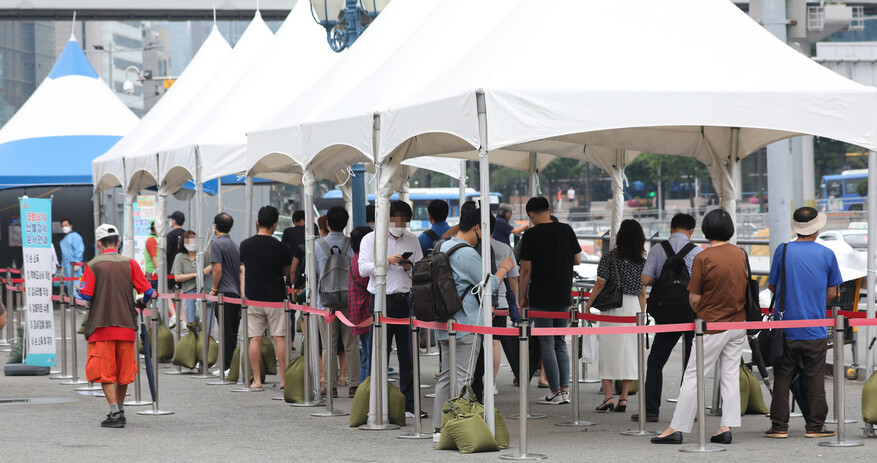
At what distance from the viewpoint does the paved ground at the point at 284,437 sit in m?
8.16

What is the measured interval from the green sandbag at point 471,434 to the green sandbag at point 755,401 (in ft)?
9.90

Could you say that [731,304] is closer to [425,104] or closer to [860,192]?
[425,104]

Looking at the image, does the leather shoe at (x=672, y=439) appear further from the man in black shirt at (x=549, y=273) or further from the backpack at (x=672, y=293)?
the man in black shirt at (x=549, y=273)

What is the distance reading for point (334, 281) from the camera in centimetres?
1113

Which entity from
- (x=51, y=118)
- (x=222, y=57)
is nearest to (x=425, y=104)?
(x=222, y=57)

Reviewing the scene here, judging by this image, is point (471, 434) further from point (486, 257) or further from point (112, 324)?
point (112, 324)

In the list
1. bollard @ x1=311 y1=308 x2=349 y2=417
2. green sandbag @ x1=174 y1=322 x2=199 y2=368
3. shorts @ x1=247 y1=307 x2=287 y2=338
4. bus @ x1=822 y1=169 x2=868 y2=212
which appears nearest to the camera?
bollard @ x1=311 y1=308 x2=349 y2=417

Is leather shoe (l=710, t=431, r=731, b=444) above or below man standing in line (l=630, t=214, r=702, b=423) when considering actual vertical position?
below

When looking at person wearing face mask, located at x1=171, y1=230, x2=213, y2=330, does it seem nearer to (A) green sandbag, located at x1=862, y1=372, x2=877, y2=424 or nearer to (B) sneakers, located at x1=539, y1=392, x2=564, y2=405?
(B) sneakers, located at x1=539, y1=392, x2=564, y2=405

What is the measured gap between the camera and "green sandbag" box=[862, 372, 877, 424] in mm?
8281

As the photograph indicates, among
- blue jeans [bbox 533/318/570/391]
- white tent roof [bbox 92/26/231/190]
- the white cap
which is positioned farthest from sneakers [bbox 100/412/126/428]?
white tent roof [bbox 92/26/231/190]

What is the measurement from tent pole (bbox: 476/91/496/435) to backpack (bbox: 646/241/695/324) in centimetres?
183

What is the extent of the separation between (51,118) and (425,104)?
15.3 m

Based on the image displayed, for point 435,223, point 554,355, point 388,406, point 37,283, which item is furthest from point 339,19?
point 388,406
